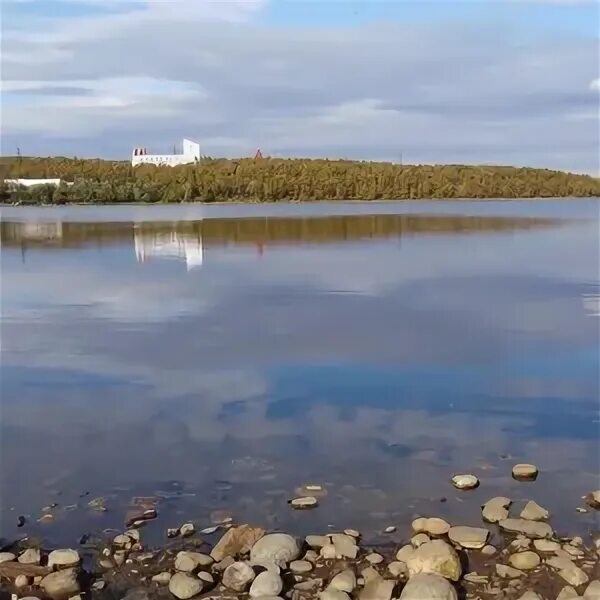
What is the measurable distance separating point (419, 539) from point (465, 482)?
119 centimetres

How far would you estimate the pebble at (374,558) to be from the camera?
5.15 meters

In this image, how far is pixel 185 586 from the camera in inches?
191

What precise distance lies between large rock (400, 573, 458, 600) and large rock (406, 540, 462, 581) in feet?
0.55

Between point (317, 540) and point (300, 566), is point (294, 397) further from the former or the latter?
point (300, 566)

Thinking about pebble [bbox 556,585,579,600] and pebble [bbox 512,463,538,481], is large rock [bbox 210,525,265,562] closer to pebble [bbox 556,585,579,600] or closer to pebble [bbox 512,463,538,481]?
pebble [bbox 556,585,579,600]

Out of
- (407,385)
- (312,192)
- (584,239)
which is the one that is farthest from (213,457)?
(312,192)

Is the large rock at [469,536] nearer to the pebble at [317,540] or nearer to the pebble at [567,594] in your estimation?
the pebble at [567,594]

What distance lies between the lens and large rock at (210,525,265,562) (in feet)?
17.4

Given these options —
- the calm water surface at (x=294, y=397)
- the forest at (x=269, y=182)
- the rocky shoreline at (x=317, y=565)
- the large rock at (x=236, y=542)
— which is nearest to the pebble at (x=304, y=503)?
the calm water surface at (x=294, y=397)

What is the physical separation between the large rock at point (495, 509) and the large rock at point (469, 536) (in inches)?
11.3

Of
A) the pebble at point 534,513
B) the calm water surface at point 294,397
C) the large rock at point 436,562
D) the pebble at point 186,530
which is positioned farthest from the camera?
the calm water surface at point 294,397

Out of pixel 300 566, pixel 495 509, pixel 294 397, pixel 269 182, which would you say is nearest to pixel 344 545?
pixel 300 566

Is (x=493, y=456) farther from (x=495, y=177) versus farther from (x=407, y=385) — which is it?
(x=495, y=177)

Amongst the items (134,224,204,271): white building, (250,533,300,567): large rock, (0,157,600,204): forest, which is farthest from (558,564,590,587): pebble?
(0,157,600,204): forest
